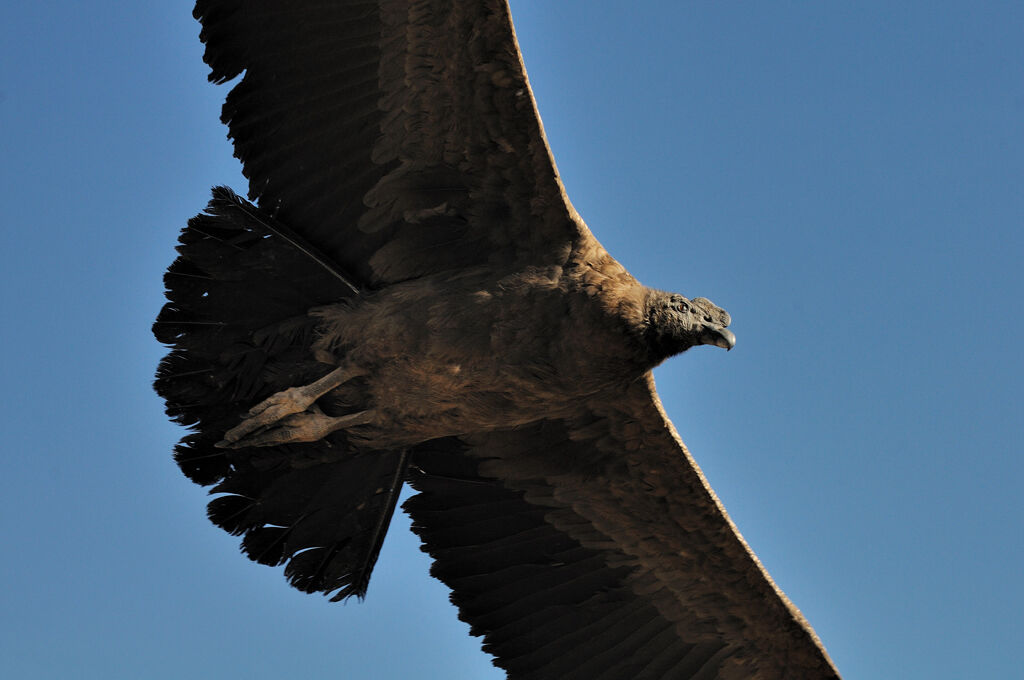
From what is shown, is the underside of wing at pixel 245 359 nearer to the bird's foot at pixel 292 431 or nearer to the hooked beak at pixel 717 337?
the bird's foot at pixel 292 431

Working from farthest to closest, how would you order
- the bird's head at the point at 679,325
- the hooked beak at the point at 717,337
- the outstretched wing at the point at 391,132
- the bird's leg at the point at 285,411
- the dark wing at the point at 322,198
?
the bird's leg at the point at 285,411 → the hooked beak at the point at 717,337 → the bird's head at the point at 679,325 → the dark wing at the point at 322,198 → the outstretched wing at the point at 391,132

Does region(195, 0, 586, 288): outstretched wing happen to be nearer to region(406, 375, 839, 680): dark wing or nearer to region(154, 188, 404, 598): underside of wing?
region(154, 188, 404, 598): underside of wing

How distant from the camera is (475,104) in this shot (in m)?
7.53

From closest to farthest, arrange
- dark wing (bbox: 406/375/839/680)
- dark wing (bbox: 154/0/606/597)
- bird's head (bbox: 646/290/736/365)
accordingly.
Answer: dark wing (bbox: 154/0/606/597)
bird's head (bbox: 646/290/736/365)
dark wing (bbox: 406/375/839/680)

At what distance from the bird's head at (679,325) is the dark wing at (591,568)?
3.84ft

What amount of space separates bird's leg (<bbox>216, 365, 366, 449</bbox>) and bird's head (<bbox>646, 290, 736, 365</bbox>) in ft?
5.95

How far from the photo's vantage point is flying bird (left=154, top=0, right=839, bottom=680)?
7.65 metres

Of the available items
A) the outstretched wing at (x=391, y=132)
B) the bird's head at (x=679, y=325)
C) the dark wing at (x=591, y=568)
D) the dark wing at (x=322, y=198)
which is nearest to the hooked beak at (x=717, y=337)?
the bird's head at (x=679, y=325)

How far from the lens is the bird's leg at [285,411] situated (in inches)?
313

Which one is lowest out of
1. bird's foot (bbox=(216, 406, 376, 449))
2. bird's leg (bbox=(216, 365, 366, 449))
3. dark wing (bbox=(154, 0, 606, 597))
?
bird's foot (bbox=(216, 406, 376, 449))

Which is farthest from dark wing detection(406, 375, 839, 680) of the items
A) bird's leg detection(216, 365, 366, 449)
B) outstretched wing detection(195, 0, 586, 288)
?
outstretched wing detection(195, 0, 586, 288)

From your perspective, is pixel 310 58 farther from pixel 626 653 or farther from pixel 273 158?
pixel 626 653

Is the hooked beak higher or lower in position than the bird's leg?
lower

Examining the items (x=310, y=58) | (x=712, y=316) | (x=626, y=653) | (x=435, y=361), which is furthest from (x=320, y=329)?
(x=626, y=653)
